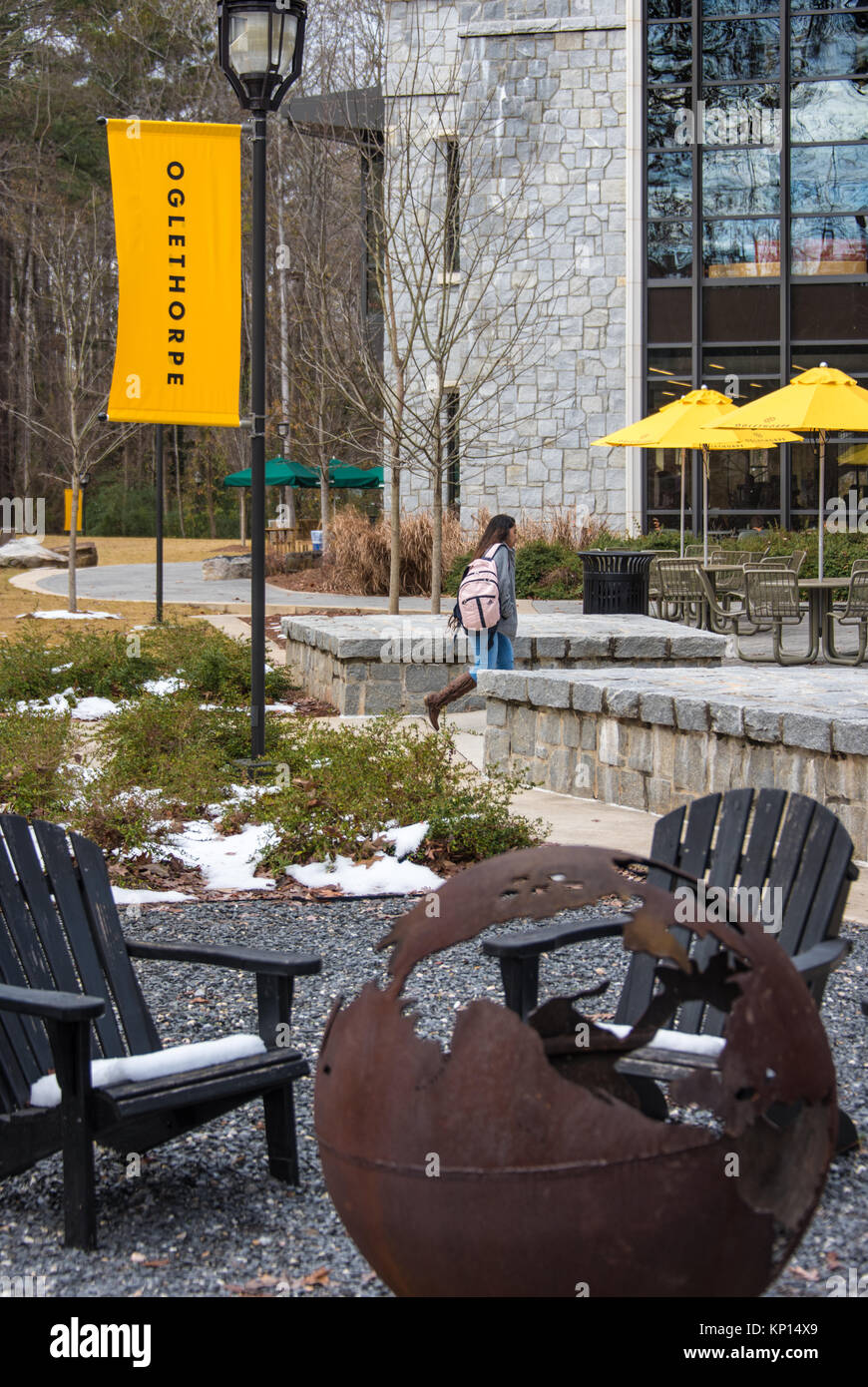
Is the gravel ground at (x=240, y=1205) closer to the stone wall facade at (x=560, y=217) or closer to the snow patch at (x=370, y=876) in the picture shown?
the snow patch at (x=370, y=876)

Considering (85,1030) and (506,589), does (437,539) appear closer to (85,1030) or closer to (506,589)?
(506,589)

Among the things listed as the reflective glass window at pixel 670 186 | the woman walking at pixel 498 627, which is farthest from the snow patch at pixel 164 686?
the reflective glass window at pixel 670 186

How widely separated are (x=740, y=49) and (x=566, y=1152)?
23.9 meters

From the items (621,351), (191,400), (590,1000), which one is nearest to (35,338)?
(621,351)

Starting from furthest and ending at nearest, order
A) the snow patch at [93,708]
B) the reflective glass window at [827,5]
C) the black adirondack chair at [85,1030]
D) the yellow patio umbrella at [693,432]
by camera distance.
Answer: the reflective glass window at [827,5] → the yellow patio umbrella at [693,432] → the snow patch at [93,708] → the black adirondack chair at [85,1030]

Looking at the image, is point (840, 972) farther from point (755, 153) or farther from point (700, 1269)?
point (755, 153)

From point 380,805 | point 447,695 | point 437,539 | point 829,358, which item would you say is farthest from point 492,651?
point 829,358

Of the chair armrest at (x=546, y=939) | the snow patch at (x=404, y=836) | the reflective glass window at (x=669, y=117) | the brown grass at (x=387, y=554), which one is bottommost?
the snow patch at (x=404, y=836)

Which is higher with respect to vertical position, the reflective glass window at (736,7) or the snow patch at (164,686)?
the reflective glass window at (736,7)

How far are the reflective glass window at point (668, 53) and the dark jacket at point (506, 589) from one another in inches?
633

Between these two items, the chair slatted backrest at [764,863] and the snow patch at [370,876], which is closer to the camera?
the chair slatted backrest at [764,863]

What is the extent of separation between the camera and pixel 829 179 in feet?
76.3

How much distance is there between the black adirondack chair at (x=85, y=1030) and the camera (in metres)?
3.22

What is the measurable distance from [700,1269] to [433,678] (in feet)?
29.3
